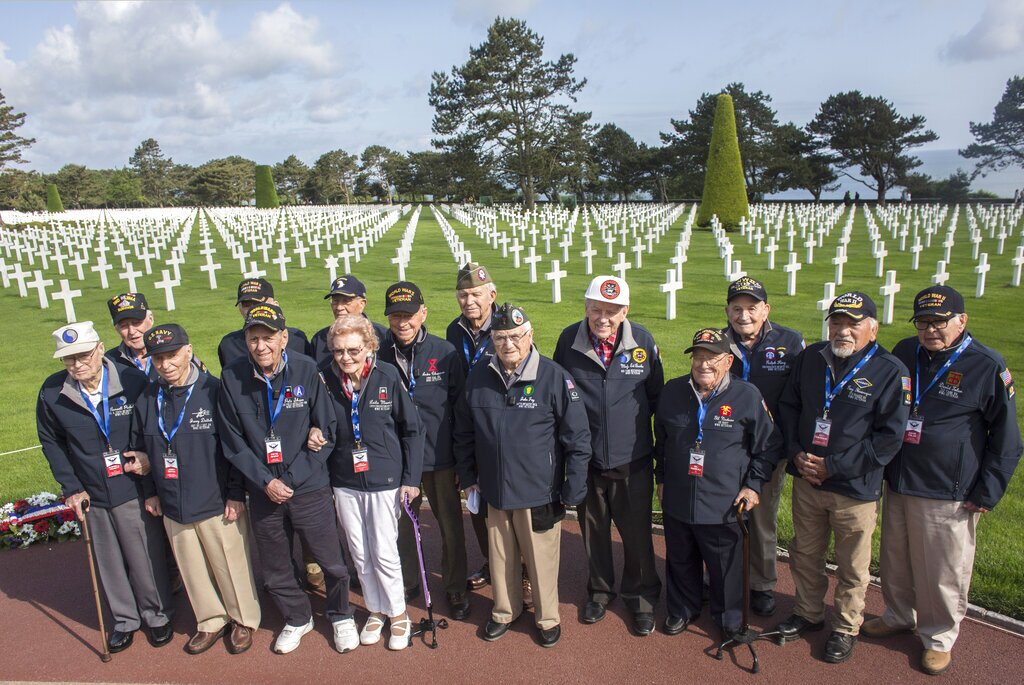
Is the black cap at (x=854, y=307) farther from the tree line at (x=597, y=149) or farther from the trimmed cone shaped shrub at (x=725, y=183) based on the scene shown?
the tree line at (x=597, y=149)

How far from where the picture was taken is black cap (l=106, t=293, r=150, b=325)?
4809mm

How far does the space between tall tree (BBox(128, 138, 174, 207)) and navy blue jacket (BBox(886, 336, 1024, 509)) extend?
97.1 meters

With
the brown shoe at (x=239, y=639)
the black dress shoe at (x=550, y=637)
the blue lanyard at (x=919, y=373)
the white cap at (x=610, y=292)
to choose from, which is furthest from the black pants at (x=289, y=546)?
the blue lanyard at (x=919, y=373)

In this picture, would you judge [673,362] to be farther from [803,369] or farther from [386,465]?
[386,465]

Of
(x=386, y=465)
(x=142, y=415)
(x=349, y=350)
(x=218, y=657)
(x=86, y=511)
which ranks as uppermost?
(x=349, y=350)

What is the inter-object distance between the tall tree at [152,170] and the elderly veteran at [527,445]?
9566cm

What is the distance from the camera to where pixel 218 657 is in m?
4.03

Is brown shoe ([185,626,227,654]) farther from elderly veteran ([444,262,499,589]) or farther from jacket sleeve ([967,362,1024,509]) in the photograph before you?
jacket sleeve ([967,362,1024,509])

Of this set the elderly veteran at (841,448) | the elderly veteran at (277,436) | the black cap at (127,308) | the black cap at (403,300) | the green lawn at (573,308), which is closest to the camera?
the elderly veteran at (841,448)

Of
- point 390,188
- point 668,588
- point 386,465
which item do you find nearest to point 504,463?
point 386,465

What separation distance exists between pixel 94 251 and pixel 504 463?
29.8 m

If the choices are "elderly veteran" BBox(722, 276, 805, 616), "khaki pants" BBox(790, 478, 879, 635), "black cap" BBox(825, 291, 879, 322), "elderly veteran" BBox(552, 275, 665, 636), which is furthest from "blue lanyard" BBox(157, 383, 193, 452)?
"black cap" BBox(825, 291, 879, 322)

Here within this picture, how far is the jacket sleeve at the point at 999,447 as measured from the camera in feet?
11.1

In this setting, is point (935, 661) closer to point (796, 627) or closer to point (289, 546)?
point (796, 627)
